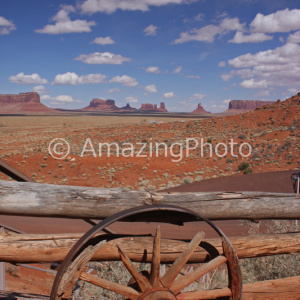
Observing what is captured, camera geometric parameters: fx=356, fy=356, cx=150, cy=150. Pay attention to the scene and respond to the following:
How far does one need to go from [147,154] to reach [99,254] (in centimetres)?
2660

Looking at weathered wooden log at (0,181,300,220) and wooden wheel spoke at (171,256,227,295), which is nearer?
wooden wheel spoke at (171,256,227,295)

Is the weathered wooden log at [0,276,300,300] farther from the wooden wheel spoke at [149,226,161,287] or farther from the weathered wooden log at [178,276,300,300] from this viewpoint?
the wooden wheel spoke at [149,226,161,287]

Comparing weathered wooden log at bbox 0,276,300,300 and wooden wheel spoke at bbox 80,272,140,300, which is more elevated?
wooden wheel spoke at bbox 80,272,140,300

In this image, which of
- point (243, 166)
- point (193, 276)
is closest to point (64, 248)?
point (193, 276)

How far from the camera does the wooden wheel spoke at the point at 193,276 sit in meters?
2.49

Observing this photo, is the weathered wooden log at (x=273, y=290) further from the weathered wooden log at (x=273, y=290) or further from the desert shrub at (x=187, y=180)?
the desert shrub at (x=187, y=180)

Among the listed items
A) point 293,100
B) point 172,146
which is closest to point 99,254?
point 172,146

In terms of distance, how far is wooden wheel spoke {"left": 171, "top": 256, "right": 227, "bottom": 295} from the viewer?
2.49m

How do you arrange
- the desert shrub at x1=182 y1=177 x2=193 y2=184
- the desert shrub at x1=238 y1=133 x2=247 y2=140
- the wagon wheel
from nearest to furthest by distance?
1. the wagon wheel
2. the desert shrub at x1=182 y1=177 x2=193 y2=184
3. the desert shrub at x1=238 y1=133 x2=247 y2=140

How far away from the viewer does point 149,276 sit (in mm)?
2562

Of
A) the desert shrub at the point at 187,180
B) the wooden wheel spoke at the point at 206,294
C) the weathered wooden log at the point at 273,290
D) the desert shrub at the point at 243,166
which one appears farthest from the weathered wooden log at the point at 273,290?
the desert shrub at the point at 243,166

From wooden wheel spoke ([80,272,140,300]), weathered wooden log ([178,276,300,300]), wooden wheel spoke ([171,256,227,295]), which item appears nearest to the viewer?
wooden wheel spoke ([80,272,140,300])

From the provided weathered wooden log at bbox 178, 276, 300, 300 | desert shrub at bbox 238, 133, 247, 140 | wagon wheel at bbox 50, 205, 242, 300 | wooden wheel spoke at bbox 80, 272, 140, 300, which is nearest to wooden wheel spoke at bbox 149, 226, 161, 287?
wagon wheel at bbox 50, 205, 242, 300

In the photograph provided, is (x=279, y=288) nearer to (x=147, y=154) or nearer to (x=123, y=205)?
(x=123, y=205)
